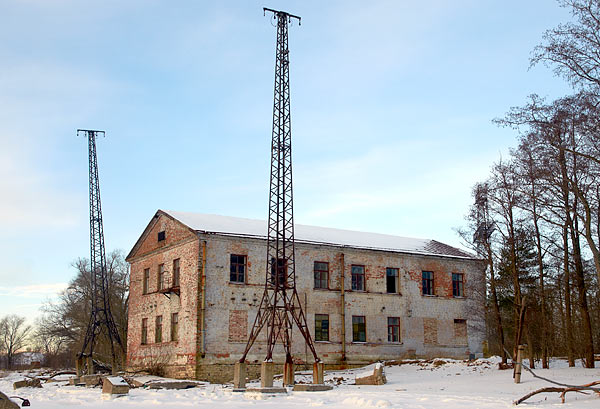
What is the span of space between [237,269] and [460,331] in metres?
13.7

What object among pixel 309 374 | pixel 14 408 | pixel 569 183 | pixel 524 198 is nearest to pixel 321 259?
pixel 309 374

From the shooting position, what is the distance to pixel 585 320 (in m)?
24.2

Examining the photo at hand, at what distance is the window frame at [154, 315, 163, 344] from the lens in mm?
33312

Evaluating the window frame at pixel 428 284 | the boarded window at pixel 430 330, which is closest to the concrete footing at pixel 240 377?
the boarded window at pixel 430 330

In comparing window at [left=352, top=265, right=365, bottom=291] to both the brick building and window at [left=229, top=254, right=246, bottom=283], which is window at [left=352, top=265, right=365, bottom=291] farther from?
window at [left=229, top=254, right=246, bottom=283]

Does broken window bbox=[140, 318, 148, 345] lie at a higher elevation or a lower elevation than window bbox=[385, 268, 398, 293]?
lower

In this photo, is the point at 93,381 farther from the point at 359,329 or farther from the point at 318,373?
the point at 359,329

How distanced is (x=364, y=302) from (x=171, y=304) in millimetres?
10013

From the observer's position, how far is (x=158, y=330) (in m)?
33.6

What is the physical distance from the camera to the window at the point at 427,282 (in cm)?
3625

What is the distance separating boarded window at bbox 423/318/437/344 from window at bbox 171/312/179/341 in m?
13.4

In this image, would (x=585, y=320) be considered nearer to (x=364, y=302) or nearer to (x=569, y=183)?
(x=569, y=183)

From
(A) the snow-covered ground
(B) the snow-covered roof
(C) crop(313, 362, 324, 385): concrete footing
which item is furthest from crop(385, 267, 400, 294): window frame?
(C) crop(313, 362, 324, 385): concrete footing

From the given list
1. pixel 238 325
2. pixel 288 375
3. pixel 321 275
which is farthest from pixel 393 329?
pixel 288 375
